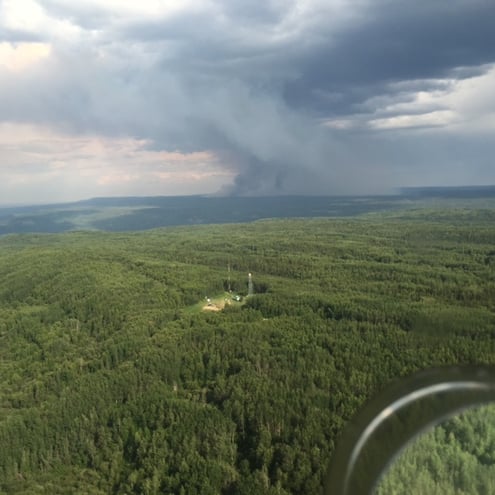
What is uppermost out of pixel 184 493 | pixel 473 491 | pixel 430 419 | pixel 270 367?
pixel 430 419

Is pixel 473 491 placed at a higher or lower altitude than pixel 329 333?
higher

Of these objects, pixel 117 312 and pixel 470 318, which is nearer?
pixel 470 318

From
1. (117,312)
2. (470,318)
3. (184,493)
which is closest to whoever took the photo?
(470,318)

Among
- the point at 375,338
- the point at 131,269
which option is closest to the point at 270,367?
the point at 375,338

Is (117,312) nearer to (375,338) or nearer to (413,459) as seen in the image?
(375,338)

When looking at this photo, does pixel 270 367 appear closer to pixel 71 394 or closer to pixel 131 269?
pixel 71 394

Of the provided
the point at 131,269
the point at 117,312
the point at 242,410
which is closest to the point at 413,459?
the point at 242,410

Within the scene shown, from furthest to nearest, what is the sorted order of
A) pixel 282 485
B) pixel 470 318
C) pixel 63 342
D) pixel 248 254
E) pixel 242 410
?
pixel 248 254
pixel 63 342
pixel 242 410
pixel 282 485
pixel 470 318
